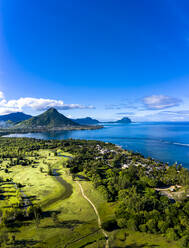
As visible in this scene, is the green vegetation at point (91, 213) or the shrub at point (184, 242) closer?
the shrub at point (184, 242)

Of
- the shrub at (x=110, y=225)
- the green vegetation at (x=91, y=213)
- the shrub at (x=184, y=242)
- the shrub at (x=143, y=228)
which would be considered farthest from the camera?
the shrub at (x=110, y=225)

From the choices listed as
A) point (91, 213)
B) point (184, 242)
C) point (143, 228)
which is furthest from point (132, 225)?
point (91, 213)

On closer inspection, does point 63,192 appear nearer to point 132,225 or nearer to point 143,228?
point 132,225

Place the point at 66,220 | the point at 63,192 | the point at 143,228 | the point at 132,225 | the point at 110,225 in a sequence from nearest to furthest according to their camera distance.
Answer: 1. the point at 143,228
2. the point at 132,225
3. the point at 110,225
4. the point at 66,220
5. the point at 63,192

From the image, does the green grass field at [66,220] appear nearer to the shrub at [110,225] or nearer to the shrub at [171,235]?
the shrub at [171,235]

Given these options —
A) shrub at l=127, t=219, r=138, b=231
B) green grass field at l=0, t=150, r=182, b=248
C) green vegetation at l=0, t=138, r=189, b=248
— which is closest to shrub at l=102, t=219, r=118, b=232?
green vegetation at l=0, t=138, r=189, b=248

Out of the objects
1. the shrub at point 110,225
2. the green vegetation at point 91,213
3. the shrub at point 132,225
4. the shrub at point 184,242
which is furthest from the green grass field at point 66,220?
the shrub at point 184,242

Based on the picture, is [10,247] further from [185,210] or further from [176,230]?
[185,210]

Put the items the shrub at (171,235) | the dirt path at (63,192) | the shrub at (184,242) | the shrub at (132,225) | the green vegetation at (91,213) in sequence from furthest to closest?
the dirt path at (63,192) → the shrub at (132,225) → the green vegetation at (91,213) → the shrub at (171,235) → the shrub at (184,242)

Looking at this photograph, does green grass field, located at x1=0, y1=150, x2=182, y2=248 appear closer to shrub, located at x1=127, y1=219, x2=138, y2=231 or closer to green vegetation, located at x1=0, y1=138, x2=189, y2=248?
green vegetation, located at x1=0, y1=138, x2=189, y2=248
